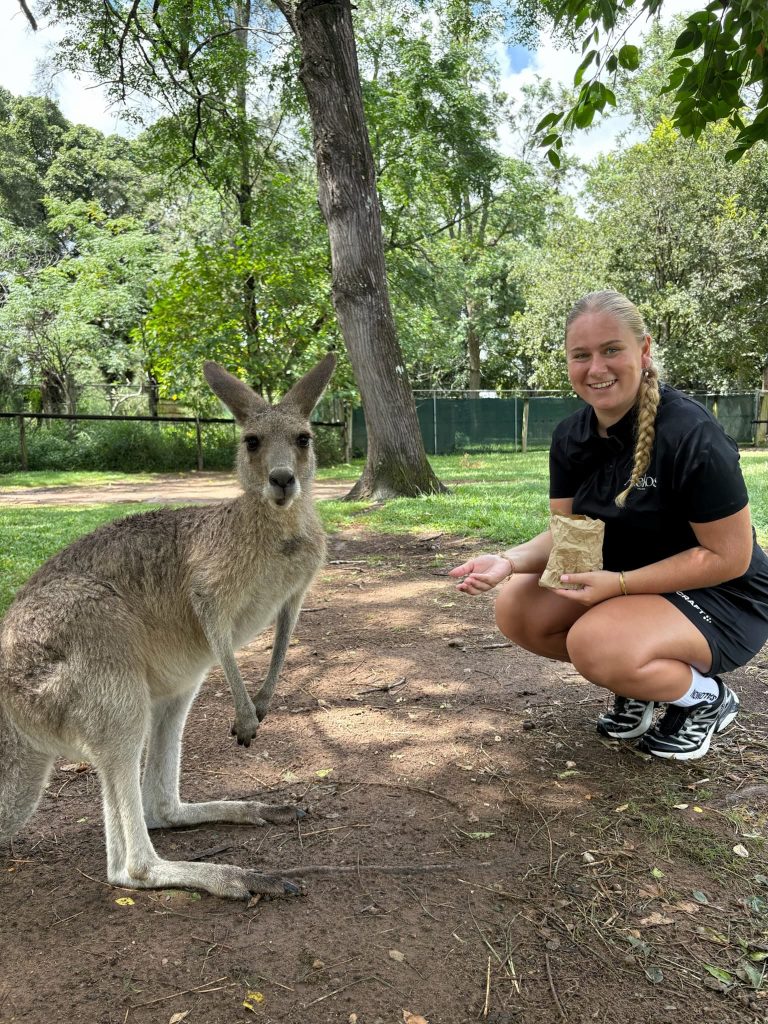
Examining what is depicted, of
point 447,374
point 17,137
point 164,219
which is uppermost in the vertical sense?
point 17,137

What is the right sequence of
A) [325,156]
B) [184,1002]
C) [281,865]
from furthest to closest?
[325,156] → [281,865] → [184,1002]

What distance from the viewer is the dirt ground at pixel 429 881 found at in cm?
150

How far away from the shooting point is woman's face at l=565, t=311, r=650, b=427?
234 centimetres

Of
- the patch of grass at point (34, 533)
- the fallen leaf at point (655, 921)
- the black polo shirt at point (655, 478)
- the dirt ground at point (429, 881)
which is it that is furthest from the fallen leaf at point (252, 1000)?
the patch of grass at point (34, 533)

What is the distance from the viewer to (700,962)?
1.58 metres

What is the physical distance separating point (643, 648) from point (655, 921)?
2.56ft

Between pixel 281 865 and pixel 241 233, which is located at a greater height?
pixel 241 233

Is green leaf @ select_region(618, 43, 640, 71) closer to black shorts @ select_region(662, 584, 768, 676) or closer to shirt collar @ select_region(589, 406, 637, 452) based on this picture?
shirt collar @ select_region(589, 406, 637, 452)

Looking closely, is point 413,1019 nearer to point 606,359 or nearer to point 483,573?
point 483,573

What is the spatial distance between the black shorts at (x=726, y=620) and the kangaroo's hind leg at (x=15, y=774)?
6.23 ft

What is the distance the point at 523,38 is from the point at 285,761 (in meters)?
9.23

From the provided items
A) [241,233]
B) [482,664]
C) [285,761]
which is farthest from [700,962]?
[241,233]

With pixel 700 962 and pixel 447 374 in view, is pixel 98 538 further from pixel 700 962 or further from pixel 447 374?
pixel 447 374

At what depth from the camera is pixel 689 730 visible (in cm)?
246
